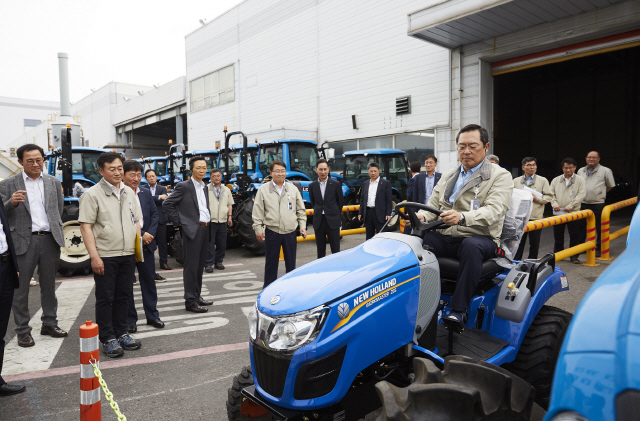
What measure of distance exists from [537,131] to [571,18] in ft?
60.7

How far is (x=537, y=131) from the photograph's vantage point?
26984 mm

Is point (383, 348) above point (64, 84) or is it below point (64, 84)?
below

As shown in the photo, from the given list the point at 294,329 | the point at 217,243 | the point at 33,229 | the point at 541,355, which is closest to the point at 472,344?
the point at 541,355

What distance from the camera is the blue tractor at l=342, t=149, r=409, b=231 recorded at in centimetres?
1232

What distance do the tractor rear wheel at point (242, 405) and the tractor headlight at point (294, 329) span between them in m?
0.52

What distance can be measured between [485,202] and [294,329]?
180 centimetres

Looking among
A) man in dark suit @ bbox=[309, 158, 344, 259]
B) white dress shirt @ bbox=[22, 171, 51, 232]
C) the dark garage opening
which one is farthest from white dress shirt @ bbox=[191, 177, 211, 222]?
the dark garage opening

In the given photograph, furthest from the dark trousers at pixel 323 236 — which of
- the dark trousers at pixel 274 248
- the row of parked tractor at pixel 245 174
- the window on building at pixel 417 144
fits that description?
the window on building at pixel 417 144

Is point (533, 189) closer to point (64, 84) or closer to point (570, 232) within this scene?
point (570, 232)

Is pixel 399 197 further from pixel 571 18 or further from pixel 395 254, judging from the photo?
pixel 395 254

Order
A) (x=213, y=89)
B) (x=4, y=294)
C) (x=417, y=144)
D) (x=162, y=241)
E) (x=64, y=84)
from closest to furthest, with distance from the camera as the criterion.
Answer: (x=4, y=294) < (x=162, y=241) < (x=417, y=144) < (x=64, y=84) < (x=213, y=89)

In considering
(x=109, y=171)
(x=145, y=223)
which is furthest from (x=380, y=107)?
(x=109, y=171)

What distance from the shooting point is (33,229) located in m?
4.61

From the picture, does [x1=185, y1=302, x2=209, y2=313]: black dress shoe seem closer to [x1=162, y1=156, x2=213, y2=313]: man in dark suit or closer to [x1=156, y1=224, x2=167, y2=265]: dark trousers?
[x1=162, y1=156, x2=213, y2=313]: man in dark suit
